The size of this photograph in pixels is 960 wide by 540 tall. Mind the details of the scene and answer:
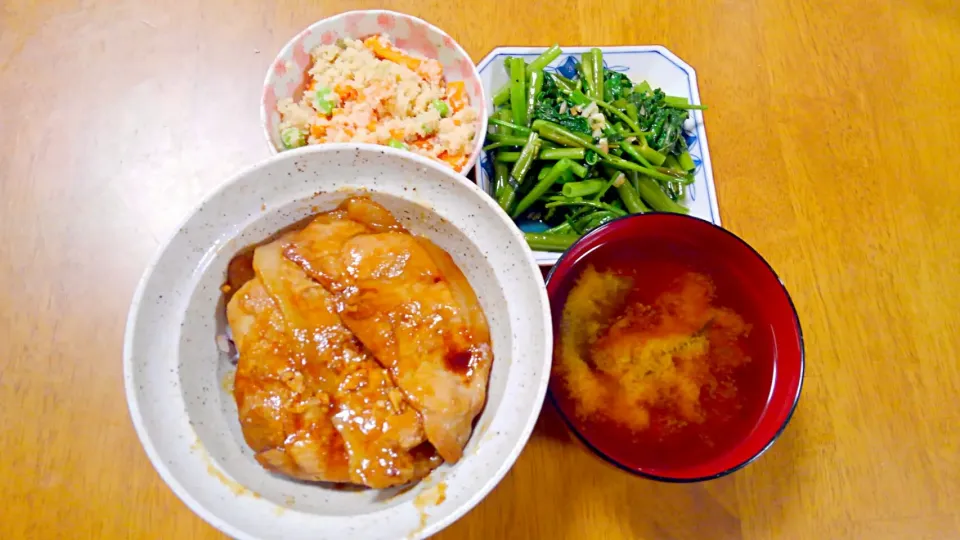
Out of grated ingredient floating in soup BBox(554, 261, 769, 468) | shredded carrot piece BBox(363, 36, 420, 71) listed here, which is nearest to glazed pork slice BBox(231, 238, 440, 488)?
grated ingredient floating in soup BBox(554, 261, 769, 468)

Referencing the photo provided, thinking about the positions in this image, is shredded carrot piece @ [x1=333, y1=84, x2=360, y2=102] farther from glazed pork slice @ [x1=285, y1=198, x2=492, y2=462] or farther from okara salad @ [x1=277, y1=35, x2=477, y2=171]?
glazed pork slice @ [x1=285, y1=198, x2=492, y2=462]

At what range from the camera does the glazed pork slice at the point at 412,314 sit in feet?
3.33

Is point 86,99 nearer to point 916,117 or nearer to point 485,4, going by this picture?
point 485,4

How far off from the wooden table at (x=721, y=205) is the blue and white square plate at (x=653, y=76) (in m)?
0.08

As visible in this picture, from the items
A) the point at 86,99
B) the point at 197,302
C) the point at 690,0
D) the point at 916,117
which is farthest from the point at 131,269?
the point at 916,117

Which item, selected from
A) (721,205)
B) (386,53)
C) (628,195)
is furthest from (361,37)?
(721,205)

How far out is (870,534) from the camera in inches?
56.5

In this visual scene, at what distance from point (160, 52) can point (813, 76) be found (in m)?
1.86

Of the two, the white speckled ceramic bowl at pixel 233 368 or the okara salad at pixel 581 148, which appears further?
the okara salad at pixel 581 148

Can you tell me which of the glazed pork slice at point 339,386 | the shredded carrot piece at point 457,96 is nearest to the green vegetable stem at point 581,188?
the shredded carrot piece at point 457,96

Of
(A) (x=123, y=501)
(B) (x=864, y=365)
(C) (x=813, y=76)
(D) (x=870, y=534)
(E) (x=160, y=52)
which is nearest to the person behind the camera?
(A) (x=123, y=501)

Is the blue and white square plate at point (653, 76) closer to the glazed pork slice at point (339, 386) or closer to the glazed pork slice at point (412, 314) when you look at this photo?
the glazed pork slice at point (412, 314)

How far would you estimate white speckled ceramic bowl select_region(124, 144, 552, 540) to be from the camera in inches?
37.9

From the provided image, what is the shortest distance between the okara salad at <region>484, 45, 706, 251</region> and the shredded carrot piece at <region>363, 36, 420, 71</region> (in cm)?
25
